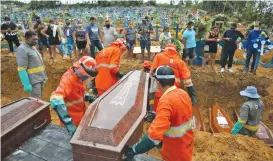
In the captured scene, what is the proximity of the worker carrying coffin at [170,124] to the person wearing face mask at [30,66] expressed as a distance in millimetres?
2972

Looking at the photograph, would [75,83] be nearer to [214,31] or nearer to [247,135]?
[247,135]

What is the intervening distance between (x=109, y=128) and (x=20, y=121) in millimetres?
1030

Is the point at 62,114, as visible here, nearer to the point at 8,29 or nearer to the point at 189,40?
the point at 189,40

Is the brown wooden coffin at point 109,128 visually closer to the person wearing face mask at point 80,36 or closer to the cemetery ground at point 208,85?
the cemetery ground at point 208,85

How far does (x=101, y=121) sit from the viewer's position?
7.44 feet

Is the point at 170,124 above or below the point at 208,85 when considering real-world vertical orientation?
above

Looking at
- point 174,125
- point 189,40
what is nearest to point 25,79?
point 174,125

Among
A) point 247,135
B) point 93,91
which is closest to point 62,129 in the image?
point 93,91

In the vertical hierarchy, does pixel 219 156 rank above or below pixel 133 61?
below

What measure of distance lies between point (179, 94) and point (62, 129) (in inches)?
60.4

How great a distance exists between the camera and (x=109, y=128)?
83.8 inches

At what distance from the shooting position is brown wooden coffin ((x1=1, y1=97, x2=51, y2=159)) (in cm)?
226

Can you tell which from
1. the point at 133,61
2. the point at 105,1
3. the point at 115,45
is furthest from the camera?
the point at 105,1

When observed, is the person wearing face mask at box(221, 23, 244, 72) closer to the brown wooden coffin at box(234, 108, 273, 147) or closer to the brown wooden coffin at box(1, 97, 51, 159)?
the brown wooden coffin at box(234, 108, 273, 147)
